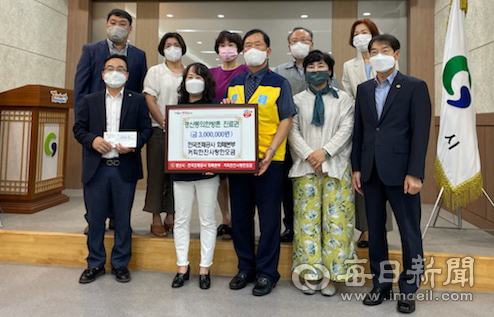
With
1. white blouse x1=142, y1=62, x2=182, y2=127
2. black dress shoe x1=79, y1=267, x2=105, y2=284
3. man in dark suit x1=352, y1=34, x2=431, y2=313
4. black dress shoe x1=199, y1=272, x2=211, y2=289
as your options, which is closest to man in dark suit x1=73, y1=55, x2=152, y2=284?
black dress shoe x1=79, y1=267, x2=105, y2=284

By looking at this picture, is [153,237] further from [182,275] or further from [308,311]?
[308,311]

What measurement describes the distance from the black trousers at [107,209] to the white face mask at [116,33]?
936 millimetres

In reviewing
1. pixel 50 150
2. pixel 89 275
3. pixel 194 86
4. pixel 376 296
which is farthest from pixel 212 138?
pixel 50 150

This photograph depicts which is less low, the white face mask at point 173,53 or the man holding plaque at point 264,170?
the white face mask at point 173,53

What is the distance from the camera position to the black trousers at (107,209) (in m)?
2.32

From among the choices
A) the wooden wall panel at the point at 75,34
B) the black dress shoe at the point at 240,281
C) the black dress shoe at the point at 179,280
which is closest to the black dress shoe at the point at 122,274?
the black dress shoe at the point at 179,280

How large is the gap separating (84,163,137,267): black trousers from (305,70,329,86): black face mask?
133 centimetres

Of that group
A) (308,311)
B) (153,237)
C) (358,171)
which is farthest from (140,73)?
(308,311)

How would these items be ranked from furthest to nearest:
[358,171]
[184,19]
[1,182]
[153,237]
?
1. [184,19]
2. [1,182]
3. [153,237]
4. [358,171]

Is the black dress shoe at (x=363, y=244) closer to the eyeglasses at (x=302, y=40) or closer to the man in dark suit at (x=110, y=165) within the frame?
the eyeglasses at (x=302, y=40)

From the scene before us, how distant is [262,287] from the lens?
2168 millimetres

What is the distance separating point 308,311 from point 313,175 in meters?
0.76

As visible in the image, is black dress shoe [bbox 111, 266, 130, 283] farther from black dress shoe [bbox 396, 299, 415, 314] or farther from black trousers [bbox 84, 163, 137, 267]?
black dress shoe [bbox 396, 299, 415, 314]

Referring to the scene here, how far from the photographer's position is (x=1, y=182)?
3594 mm
